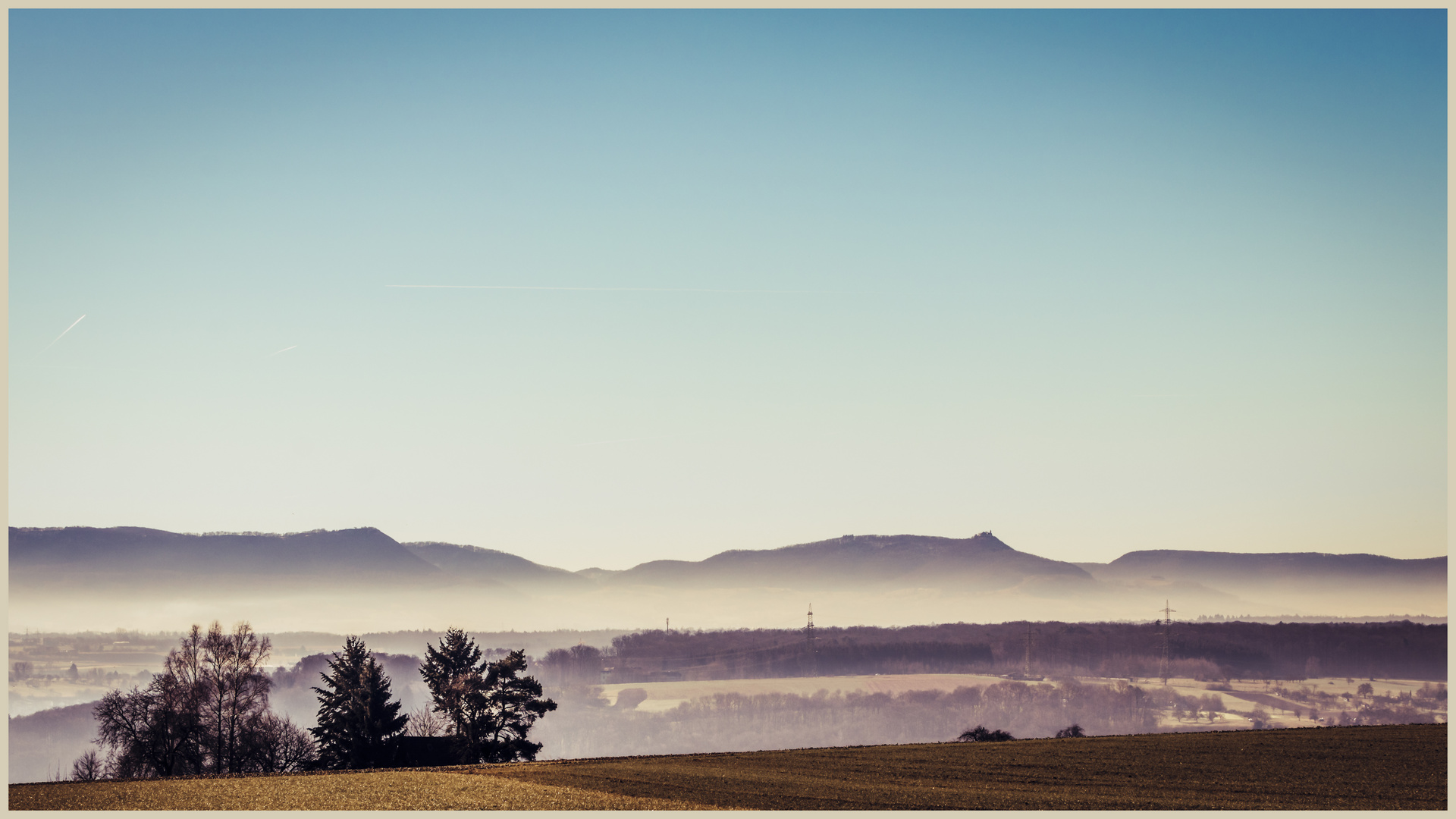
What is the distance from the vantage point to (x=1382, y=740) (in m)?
56.2

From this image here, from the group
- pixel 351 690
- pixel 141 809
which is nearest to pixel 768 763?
pixel 141 809

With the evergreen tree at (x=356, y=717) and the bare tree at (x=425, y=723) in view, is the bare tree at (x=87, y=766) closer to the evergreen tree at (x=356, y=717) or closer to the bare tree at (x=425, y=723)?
the evergreen tree at (x=356, y=717)

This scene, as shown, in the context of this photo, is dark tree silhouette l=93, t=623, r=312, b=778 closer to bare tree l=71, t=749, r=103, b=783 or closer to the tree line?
the tree line

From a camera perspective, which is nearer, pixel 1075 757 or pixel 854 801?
pixel 854 801

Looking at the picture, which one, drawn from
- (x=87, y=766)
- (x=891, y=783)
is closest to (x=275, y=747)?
(x=87, y=766)

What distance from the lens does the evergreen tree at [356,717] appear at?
2393 inches

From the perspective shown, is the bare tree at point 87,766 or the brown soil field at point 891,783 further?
the bare tree at point 87,766

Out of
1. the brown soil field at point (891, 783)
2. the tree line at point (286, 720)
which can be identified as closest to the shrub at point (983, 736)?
the brown soil field at point (891, 783)

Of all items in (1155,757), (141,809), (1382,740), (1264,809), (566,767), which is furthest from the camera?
(1382,740)

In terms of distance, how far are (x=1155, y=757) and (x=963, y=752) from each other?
339 inches

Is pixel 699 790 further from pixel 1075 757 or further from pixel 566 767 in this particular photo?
pixel 1075 757

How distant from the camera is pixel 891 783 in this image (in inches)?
1610

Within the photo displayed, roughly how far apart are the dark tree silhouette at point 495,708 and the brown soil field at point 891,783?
1561 centimetres

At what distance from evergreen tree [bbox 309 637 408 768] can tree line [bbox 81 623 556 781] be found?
6cm
